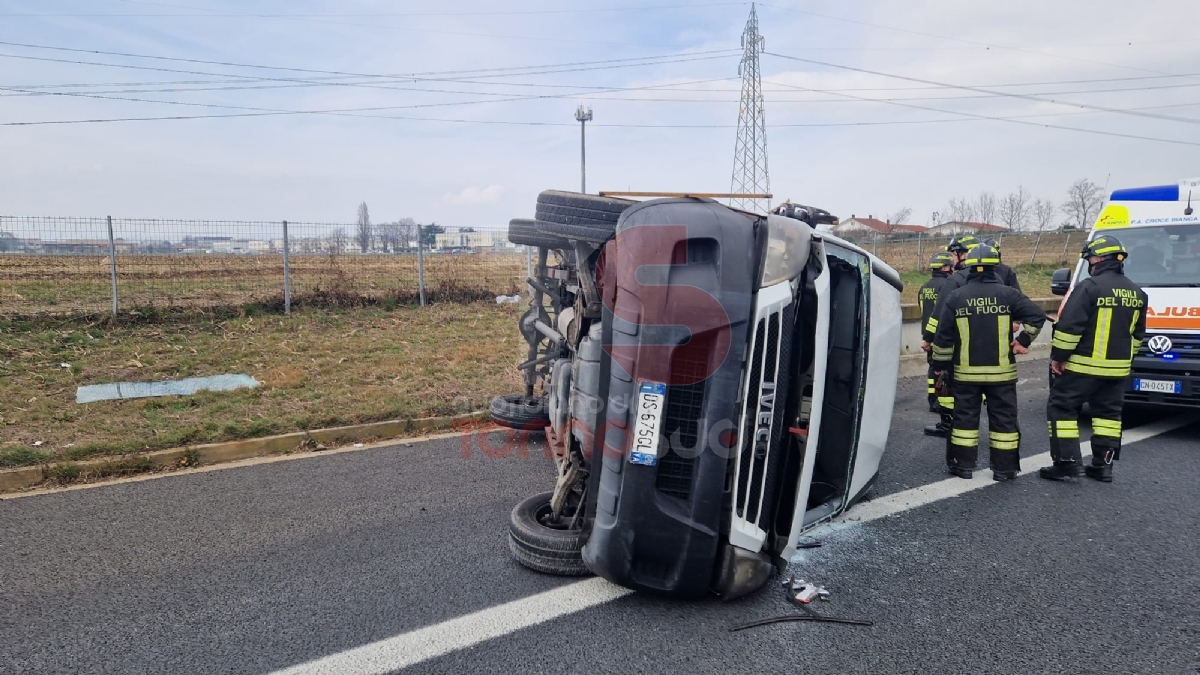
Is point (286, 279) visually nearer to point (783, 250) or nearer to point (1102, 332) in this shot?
point (783, 250)

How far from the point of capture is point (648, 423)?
9.70 ft

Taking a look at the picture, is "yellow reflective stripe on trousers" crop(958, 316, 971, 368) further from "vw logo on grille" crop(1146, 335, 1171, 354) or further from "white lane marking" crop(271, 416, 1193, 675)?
"white lane marking" crop(271, 416, 1193, 675)

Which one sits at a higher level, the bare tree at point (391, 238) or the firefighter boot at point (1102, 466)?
the bare tree at point (391, 238)

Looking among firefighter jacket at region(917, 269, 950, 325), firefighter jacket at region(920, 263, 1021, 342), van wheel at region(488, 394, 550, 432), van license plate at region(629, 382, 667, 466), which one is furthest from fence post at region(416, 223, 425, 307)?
van license plate at region(629, 382, 667, 466)

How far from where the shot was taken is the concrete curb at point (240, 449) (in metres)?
5.02

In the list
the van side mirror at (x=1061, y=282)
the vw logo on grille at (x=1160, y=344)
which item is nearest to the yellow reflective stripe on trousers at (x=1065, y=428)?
the vw logo on grille at (x=1160, y=344)

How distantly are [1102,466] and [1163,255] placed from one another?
3.31 metres

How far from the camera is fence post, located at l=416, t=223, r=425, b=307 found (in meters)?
12.9

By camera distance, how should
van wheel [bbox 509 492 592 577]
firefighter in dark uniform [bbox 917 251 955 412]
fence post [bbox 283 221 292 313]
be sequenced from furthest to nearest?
fence post [bbox 283 221 292 313], firefighter in dark uniform [bbox 917 251 955 412], van wheel [bbox 509 492 592 577]

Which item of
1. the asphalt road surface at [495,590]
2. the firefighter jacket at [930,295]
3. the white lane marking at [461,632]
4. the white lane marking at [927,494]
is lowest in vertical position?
the white lane marking at [927,494]

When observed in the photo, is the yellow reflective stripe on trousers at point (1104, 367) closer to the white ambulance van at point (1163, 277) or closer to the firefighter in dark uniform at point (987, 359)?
the firefighter in dark uniform at point (987, 359)

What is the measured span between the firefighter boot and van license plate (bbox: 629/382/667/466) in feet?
13.5

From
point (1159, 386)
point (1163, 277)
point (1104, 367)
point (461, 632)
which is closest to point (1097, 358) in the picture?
point (1104, 367)

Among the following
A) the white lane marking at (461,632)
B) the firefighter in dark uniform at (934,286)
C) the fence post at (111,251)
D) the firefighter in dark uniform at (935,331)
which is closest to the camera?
the white lane marking at (461,632)
